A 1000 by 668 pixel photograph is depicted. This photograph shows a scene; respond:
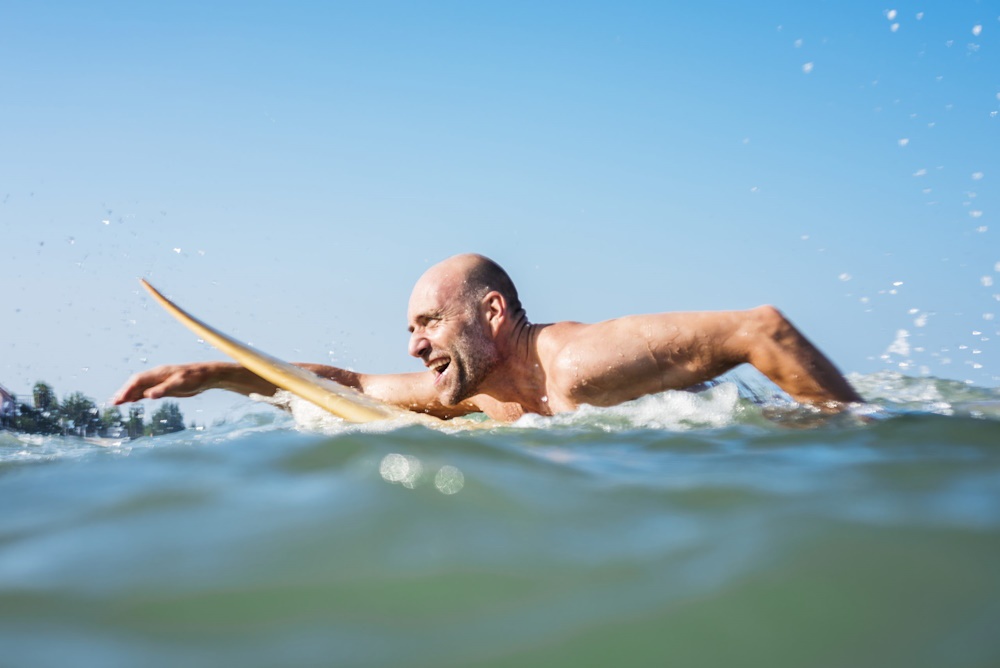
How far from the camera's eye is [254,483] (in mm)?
2801

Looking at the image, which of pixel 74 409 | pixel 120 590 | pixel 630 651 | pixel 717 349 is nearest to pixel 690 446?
pixel 717 349

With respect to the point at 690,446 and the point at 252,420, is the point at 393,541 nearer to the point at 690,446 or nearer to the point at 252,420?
the point at 690,446

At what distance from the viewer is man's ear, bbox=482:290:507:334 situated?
233 inches

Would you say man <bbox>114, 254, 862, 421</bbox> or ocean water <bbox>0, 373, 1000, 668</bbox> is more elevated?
man <bbox>114, 254, 862, 421</bbox>

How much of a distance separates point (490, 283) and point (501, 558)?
4.10 meters

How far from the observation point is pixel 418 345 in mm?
5957

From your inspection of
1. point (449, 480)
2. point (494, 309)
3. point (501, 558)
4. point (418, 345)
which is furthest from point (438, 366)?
point (501, 558)

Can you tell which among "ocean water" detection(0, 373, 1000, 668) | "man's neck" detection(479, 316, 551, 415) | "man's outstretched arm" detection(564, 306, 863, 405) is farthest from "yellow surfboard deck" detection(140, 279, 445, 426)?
"ocean water" detection(0, 373, 1000, 668)

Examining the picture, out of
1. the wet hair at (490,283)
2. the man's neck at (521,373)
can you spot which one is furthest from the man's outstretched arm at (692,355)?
the wet hair at (490,283)

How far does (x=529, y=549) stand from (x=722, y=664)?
0.60 m

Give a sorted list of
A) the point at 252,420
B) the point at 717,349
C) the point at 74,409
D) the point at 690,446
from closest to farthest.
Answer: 1. the point at 690,446
2. the point at 717,349
3. the point at 74,409
4. the point at 252,420

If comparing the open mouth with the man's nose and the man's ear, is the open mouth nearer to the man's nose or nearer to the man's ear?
the man's nose

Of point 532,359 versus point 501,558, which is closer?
point 501,558

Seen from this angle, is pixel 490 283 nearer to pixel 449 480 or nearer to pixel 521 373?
pixel 521 373
